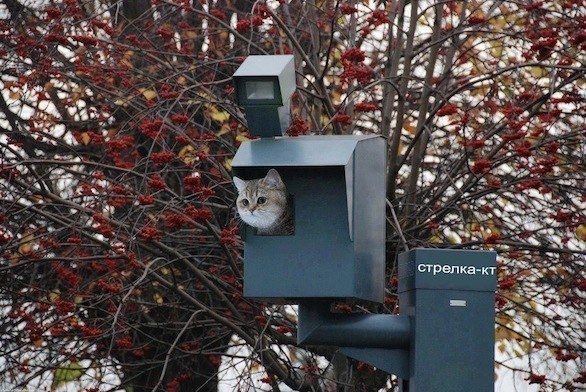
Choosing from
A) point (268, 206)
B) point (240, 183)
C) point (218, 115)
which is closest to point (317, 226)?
point (268, 206)

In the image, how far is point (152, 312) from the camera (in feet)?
26.5

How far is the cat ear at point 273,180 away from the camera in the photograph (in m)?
3.82

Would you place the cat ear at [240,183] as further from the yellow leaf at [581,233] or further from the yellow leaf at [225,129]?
the yellow leaf at [581,233]

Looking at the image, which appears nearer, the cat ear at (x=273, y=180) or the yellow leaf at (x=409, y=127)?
the cat ear at (x=273, y=180)

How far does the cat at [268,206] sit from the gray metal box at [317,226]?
35 mm

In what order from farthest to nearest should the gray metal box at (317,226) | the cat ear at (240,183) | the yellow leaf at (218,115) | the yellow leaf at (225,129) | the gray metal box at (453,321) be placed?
the yellow leaf at (218,115), the yellow leaf at (225,129), the cat ear at (240,183), the gray metal box at (317,226), the gray metal box at (453,321)

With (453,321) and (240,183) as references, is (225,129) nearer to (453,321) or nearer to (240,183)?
(240,183)

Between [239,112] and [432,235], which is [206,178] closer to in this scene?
[239,112]

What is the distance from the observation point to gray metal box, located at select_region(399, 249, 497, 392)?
358 centimetres

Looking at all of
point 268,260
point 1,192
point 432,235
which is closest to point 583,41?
point 432,235

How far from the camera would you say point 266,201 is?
380 cm

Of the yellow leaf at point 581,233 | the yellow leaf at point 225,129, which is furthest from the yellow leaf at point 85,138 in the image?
the yellow leaf at point 581,233

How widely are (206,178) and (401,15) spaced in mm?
1821

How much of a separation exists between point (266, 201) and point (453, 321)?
0.73 meters
